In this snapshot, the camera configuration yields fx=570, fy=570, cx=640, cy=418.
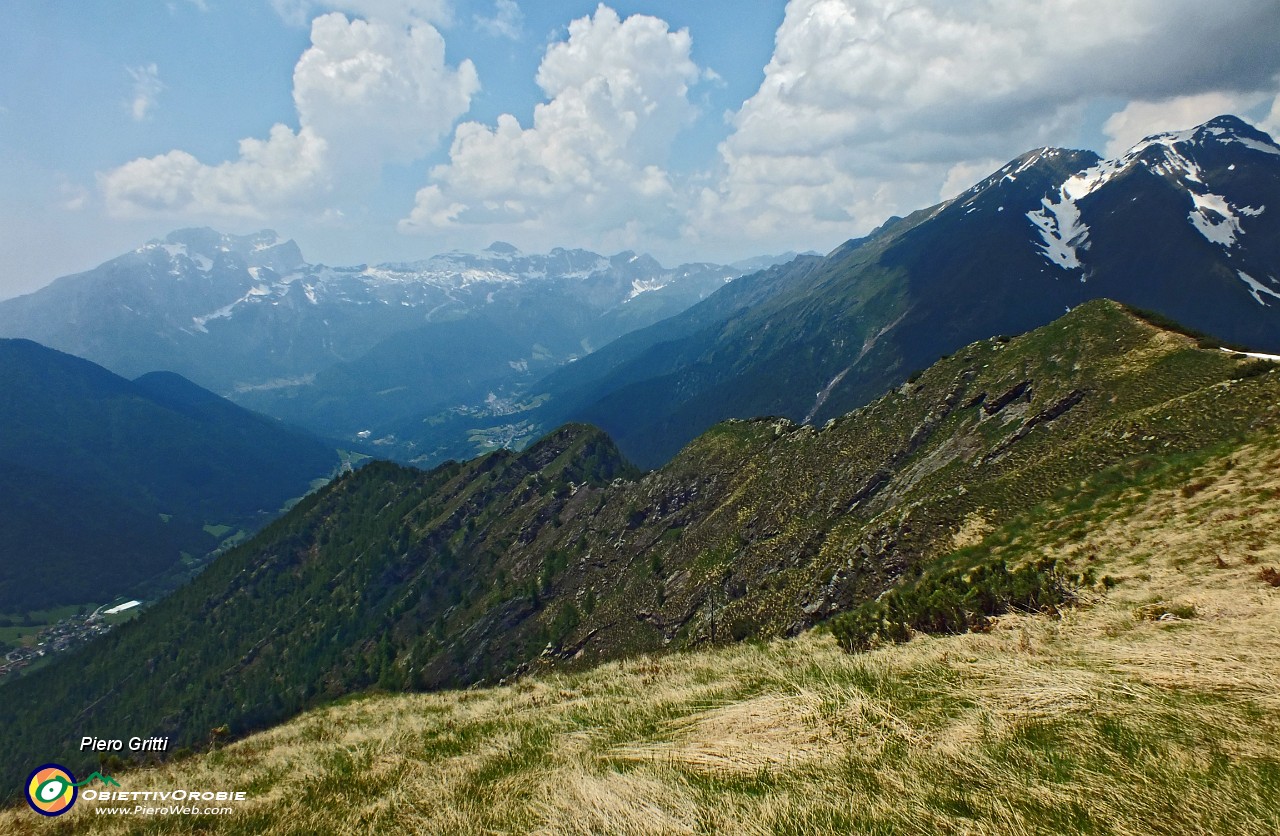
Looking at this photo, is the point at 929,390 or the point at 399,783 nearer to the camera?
Answer: the point at 399,783

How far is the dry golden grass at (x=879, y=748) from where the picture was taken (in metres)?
7.60

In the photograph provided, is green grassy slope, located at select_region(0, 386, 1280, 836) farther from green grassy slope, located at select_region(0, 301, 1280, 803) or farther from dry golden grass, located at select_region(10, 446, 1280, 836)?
green grassy slope, located at select_region(0, 301, 1280, 803)

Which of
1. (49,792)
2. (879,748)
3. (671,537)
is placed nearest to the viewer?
(879,748)

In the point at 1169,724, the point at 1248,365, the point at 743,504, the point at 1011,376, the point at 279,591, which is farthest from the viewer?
the point at 279,591

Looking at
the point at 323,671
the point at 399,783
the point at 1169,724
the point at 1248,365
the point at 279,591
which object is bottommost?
the point at 323,671

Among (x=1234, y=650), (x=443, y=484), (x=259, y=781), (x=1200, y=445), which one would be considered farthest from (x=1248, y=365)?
(x=443, y=484)

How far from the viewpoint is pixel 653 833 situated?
8.15 meters

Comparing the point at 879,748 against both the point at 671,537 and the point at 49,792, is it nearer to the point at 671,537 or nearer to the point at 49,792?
the point at 49,792

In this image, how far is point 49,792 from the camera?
1294cm

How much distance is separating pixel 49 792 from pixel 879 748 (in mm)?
18039

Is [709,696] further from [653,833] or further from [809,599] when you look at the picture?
[809,599]

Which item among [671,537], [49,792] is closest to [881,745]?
[49,792]

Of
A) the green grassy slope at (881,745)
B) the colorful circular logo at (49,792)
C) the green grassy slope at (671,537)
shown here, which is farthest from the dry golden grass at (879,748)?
the green grassy slope at (671,537)

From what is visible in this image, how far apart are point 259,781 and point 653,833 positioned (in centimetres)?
1197
